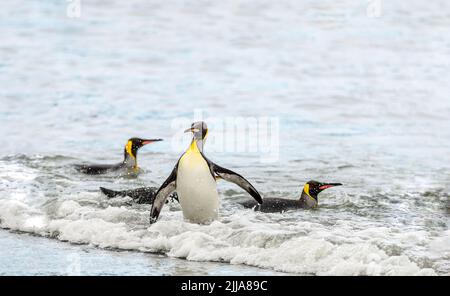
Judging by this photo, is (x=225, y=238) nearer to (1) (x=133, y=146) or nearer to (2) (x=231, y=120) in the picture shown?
(1) (x=133, y=146)

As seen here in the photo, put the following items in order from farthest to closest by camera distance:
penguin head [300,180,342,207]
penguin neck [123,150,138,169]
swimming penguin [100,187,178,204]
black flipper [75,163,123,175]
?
penguin neck [123,150,138,169]
black flipper [75,163,123,175]
penguin head [300,180,342,207]
swimming penguin [100,187,178,204]

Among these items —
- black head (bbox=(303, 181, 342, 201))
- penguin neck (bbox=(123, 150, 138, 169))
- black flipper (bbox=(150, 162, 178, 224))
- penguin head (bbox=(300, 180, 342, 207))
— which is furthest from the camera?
penguin neck (bbox=(123, 150, 138, 169))

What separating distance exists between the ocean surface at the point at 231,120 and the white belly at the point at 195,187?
21 centimetres

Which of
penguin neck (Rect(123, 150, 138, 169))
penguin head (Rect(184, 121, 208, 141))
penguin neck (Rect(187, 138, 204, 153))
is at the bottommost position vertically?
penguin neck (Rect(123, 150, 138, 169))

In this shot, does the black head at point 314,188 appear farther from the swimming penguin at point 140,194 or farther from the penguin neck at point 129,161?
the penguin neck at point 129,161

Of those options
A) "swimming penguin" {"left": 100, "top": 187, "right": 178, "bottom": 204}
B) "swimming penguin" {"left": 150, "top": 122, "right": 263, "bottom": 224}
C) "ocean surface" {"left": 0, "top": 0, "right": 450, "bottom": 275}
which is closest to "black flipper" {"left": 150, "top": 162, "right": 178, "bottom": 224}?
"swimming penguin" {"left": 150, "top": 122, "right": 263, "bottom": 224}

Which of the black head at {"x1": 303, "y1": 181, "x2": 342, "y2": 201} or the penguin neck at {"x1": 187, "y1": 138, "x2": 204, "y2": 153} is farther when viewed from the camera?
the black head at {"x1": 303, "y1": 181, "x2": 342, "y2": 201}

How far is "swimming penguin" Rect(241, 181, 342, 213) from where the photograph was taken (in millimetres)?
9617

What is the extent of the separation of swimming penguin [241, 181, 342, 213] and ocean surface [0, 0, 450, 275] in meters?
0.15

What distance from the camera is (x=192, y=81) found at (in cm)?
1888

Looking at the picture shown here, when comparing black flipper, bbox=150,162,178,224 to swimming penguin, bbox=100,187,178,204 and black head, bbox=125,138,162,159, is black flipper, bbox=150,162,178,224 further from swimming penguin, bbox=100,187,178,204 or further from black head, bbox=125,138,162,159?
black head, bbox=125,138,162,159

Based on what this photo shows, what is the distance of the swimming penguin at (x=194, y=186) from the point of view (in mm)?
8875
